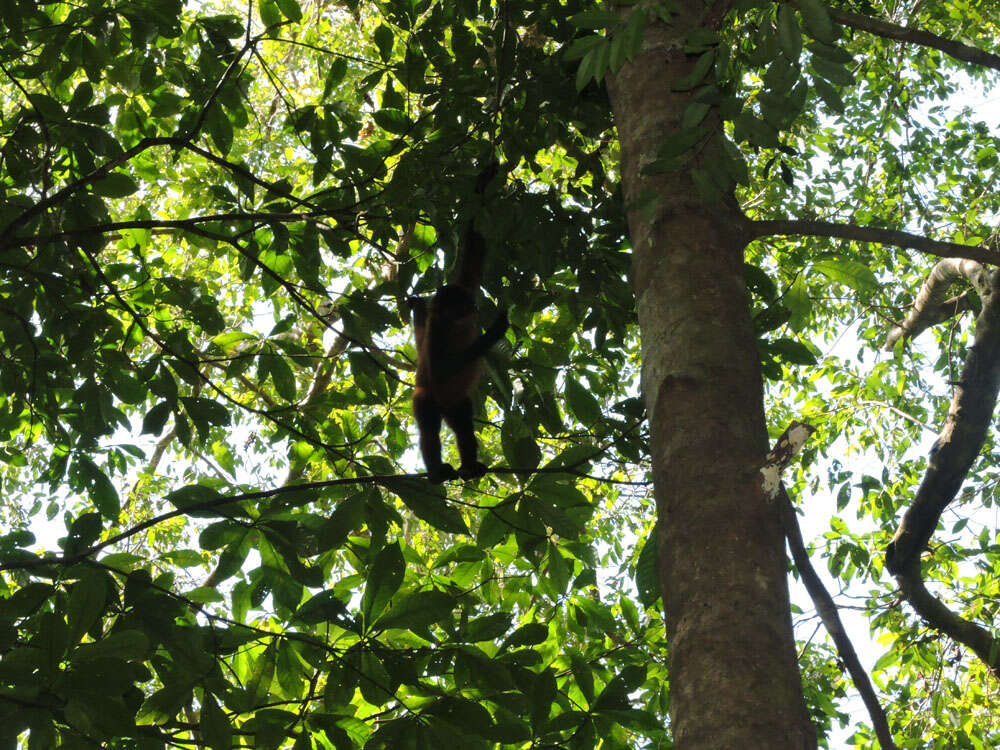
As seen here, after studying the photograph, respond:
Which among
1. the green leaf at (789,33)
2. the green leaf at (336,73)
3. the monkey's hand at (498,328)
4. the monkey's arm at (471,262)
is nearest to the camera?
the green leaf at (789,33)

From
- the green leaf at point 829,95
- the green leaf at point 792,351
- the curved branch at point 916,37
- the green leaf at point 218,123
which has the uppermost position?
the green leaf at point 218,123

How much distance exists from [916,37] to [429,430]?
3289mm

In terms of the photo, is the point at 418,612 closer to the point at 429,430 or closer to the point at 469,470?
the point at 469,470

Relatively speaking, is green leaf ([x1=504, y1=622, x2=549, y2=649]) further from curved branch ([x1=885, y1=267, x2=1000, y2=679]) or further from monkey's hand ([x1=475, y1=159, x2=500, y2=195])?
curved branch ([x1=885, y1=267, x2=1000, y2=679])

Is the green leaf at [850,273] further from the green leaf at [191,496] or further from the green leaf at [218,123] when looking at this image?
the green leaf at [218,123]

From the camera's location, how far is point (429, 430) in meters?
4.93

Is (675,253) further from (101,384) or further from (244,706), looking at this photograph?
(101,384)

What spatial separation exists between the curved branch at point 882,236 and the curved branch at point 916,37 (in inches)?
19.4

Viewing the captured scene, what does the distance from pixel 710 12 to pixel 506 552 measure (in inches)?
87.5

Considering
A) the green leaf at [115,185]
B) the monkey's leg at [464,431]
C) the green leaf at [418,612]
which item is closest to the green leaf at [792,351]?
the green leaf at [418,612]

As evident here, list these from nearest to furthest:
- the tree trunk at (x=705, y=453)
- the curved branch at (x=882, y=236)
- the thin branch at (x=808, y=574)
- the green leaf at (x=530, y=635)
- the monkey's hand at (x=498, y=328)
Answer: the tree trunk at (x=705, y=453) → the thin branch at (x=808, y=574) → the curved branch at (x=882, y=236) → the green leaf at (x=530, y=635) → the monkey's hand at (x=498, y=328)

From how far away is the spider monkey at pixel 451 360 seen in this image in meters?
4.46

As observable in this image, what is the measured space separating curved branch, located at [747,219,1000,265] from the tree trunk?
0.30 feet

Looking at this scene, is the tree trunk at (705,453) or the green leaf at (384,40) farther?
the green leaf at (384,40)
